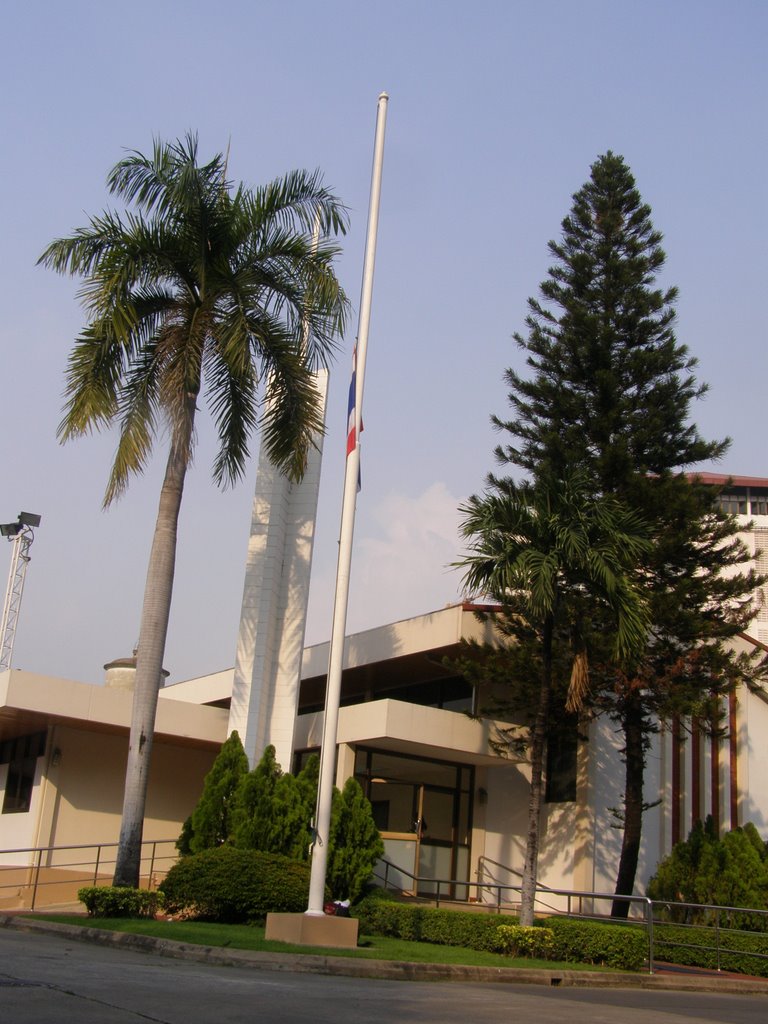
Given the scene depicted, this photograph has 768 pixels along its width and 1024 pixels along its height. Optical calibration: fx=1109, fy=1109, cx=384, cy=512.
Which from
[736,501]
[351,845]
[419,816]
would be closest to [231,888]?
[351,845]

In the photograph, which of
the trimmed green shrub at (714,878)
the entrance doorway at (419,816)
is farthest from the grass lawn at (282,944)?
the entrance doorway at (419,816)

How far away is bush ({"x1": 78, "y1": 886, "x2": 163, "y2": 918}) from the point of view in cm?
1499

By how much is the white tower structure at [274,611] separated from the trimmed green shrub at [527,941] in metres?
6.76

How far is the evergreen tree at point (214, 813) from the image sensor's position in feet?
61.0

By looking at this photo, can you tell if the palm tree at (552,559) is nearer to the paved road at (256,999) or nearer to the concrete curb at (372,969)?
the concrete curb at (372,969)

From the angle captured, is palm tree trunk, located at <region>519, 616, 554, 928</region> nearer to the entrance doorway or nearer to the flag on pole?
the flag on pole

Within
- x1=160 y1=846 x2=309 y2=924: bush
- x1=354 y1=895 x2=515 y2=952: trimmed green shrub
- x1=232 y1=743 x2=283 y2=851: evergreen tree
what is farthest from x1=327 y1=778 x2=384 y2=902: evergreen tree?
x1=160 y1=846 x2=309 y2=924: bush

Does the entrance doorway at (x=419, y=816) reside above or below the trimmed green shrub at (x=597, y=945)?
above

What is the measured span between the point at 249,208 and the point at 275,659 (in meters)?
8.38

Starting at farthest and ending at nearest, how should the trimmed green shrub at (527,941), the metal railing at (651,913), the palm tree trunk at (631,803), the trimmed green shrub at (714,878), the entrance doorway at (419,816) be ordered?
the entrance doorway at (419,816) → the palm tree trunk at (631,803) → the trimmed green shrub at (714,878) → the metal railing at (651,913) → the trimmed green shrub at (527,941)

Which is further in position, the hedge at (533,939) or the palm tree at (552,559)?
the palm tree at (552,559)

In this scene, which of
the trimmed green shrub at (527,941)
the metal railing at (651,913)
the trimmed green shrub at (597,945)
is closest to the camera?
the trimmed green shrub at (527,941)

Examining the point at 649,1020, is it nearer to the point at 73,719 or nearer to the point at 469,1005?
the point at 469,1005

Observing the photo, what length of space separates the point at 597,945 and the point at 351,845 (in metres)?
5.32
